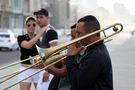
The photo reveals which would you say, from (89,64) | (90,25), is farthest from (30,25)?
(89,64)

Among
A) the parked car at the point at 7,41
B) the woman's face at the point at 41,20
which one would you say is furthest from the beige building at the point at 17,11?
the woman's face at the point at 41,20

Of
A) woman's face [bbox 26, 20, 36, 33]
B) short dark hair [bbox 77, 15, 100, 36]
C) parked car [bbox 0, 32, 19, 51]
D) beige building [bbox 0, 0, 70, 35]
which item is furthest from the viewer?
beige building [bbox 0, 0, 70, 35]

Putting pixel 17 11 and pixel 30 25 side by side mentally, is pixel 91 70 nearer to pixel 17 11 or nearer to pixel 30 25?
pixel 30 25

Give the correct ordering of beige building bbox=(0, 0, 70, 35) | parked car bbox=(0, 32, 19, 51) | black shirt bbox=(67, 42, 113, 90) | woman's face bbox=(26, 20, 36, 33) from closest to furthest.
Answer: black shirt bbox=(67, 42, 113, 90), woman's face bbox=(26, 20, 36, 33), parked car bbox=(0, 32, 19, 51), beige building bbox=(0, 0, 70, 35)

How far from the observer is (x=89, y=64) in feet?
12.0

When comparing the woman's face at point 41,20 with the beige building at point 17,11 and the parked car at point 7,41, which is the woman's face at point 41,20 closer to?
the parked car at point 7,41

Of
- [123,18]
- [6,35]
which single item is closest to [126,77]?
[6,35]

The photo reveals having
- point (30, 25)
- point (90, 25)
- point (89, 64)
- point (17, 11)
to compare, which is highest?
point (90, 25)

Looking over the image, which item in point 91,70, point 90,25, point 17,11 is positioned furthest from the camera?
point 17,11

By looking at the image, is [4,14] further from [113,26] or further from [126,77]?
[113,26]

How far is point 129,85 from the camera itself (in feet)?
38.3

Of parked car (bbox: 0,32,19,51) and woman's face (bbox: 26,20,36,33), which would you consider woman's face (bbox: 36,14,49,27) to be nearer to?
woman's face (bbox: 26,20,36,33)

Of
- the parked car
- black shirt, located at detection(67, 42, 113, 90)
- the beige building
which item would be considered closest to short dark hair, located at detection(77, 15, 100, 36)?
black shirt, located at detection(67, 42, 113, 90)

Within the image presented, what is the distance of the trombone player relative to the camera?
3.65 meters
